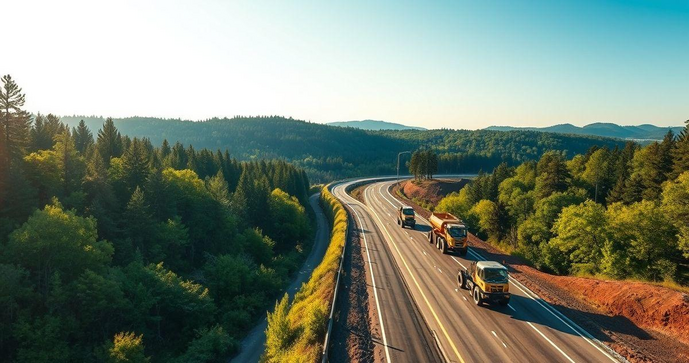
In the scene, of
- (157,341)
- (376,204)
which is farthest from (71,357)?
(376,204)

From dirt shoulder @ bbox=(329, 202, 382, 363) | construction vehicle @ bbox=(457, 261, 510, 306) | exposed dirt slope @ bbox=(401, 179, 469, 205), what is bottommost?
exposed dirt slope @ bbox=(401, 179, 469, 205)

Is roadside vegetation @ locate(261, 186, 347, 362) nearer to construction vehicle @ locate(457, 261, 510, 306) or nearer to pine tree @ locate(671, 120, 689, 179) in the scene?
construction vehicle @ locate(457, 261, 510, 306)

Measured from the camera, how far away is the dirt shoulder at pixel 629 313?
68.7 feet

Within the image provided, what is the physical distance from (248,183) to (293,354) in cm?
5791

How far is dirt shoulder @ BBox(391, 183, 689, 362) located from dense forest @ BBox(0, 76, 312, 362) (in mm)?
31502

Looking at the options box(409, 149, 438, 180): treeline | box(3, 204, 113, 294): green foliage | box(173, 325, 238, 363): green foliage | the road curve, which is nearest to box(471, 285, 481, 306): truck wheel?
the road curve

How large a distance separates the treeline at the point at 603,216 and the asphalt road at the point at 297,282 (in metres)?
30.6

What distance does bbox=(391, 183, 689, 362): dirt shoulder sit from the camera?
20938mm

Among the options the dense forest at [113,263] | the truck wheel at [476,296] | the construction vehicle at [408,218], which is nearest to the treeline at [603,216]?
the construction vehicle at [408,218]

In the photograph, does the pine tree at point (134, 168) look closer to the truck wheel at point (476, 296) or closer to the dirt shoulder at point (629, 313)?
the truck wheel at point (476, 296)

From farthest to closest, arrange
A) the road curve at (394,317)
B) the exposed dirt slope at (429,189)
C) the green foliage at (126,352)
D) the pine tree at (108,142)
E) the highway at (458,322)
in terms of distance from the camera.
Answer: the exposed dirt slope at (429,189) < the pine tree at (108,142) < the green foliage at (126,352) < the road curve at (394,317) < the highway at (458,322)

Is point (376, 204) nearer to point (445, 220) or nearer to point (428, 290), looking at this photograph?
point (445, 220)

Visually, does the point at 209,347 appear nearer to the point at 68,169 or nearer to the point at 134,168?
the point at 68,169

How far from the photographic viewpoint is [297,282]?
57656mm
